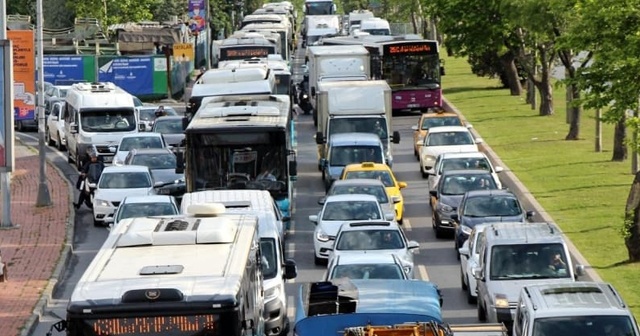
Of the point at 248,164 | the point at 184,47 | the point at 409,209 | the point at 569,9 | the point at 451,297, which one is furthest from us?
the point at 184,47

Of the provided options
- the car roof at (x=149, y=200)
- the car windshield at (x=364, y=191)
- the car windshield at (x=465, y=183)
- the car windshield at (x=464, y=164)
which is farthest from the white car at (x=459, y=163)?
the car roof at (x=149, y=200)

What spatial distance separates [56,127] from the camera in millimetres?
54469

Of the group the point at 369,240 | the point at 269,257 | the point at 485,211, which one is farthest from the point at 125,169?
the point at 269,257

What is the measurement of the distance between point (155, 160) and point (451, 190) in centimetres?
975

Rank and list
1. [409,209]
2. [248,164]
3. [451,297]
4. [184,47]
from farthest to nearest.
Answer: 1. [184,47]
2. [409,209]
3. [248,164]
4. [451,297]

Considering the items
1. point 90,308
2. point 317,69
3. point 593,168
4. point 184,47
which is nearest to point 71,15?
point 184,47

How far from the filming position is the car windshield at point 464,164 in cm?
3875

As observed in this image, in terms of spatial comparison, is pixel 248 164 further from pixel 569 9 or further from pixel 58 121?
pixel 58 121

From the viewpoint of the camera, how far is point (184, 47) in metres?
69.1

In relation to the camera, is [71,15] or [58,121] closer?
[58,121]

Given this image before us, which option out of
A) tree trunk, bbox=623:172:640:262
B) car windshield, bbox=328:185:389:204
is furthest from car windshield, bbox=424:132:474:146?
tree trunk, bbox=623:172:640:262

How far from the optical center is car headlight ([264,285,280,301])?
22691 mm

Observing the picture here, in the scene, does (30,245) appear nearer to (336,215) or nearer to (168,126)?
(336,215)

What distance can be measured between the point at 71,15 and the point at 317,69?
37146 millimetres
